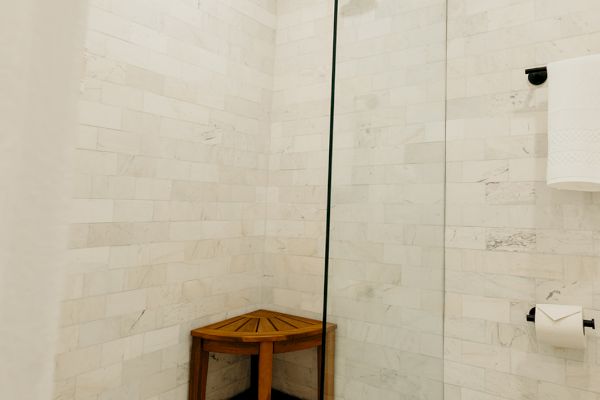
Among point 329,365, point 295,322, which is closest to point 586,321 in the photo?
point 329,365

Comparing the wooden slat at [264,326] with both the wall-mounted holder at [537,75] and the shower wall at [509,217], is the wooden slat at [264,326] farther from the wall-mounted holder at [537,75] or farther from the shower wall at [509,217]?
the wall-mounted holder at [537,75]

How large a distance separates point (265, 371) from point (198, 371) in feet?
0.94

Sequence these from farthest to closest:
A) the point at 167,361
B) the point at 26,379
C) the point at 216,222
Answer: the point at 216,222, the point at 167,361, the point at 26,379

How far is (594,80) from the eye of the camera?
1171 millimetres

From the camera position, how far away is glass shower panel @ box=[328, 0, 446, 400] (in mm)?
961

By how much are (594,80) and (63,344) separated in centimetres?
186

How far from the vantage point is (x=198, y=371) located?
66.0 inches

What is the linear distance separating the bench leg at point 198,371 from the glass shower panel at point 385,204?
0.91m

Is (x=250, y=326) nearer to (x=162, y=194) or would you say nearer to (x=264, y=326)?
(x=264, y=326)

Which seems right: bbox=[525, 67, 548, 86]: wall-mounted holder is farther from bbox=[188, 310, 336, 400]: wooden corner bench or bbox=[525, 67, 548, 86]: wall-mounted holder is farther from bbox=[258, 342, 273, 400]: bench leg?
bbox=[258, 342, 273, 400]: bench leg

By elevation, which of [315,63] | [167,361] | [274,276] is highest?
[315,63]

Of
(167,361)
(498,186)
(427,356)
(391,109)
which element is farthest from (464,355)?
(167,361)

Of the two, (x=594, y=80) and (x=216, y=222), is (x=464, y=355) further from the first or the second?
(x=216, y=222)

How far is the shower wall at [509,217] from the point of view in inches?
52.0
